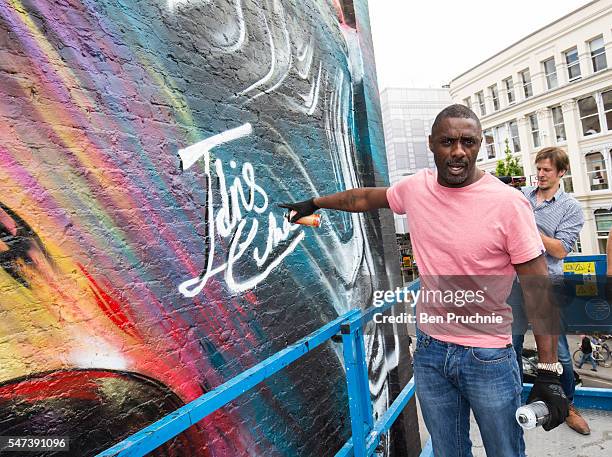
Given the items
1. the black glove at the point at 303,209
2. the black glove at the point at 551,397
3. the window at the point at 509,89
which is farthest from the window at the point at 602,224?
the black glove at the point at 551,397

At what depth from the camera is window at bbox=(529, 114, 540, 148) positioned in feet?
88.7

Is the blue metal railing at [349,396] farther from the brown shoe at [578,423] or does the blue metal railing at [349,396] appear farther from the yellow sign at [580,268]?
the yellow sign at [580,268]

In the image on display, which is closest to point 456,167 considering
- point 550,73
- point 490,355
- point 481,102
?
point 490,355

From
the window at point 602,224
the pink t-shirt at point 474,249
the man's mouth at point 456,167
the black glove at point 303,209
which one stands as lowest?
the window at point 602,224

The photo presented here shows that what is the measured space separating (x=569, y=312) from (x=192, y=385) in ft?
16.4

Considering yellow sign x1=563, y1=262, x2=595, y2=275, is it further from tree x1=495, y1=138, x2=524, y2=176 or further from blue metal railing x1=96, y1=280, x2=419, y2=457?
tree x1=495, y1=138, x2=524, y2=176

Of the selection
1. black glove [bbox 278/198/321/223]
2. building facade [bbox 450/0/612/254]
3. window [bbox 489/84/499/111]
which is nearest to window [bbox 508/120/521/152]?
building facade [bbox 450/0/612/254]

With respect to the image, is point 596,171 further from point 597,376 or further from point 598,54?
point 597,376

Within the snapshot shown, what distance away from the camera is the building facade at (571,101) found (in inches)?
899

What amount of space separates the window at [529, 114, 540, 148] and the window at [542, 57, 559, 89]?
81.5 inches

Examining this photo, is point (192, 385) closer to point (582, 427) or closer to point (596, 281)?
point (582, 427)

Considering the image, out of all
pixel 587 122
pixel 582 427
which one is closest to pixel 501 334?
pixel 582 427

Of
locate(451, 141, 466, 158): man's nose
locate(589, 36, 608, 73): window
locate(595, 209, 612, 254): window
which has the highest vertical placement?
locate(589, 36, 608, 73): window

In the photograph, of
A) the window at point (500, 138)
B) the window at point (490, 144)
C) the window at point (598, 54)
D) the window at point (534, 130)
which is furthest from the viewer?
the window at point (490, 144)
